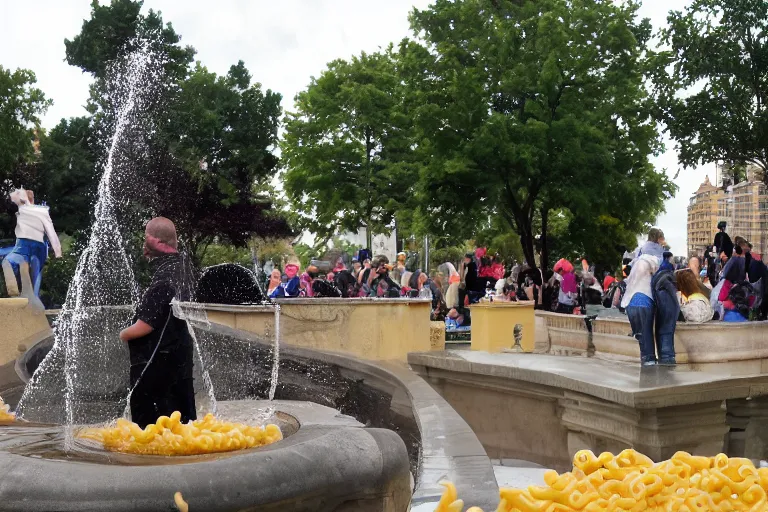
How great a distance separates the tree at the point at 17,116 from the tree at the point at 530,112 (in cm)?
1661

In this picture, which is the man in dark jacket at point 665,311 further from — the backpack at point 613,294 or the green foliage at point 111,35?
the green foliage at point 111,35

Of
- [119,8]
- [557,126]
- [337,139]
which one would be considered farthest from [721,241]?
[119,8]

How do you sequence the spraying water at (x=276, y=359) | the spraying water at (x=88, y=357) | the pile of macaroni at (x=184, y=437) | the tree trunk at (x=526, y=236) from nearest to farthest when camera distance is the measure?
the pile of macaroni at (x=184, y=437)
the spraying water at (x=88, y=357)
the spraying water at (x=276, y=359)
the tree trunk at (x=526, y=236)

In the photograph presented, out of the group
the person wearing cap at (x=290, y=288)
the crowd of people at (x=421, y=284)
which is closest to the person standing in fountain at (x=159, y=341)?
the crowd of people at (x=421, y=284)

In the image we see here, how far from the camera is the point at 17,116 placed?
37.2 meters

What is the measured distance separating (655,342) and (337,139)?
30.9 m

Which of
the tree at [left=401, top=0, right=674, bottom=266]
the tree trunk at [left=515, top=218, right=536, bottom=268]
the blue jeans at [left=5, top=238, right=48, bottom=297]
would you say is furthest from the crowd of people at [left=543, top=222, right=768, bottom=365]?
the tree trunk at [left=515, top=218, right=536, bottom=268]

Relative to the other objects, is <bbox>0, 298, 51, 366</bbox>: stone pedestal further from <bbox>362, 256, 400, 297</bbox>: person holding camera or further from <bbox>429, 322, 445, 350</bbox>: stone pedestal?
<bbox>362, 256, 400, 297</bbox>: person holding camera

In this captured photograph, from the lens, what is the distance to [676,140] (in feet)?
77.8

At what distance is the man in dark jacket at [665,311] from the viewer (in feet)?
29.8

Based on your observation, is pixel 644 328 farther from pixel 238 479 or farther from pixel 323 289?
pixel 323 289

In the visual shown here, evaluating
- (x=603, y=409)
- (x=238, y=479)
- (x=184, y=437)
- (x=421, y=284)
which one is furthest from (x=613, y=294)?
(x=238, y=479)

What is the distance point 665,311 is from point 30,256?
790 cm

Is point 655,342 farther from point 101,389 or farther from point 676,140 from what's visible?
point 676,140
